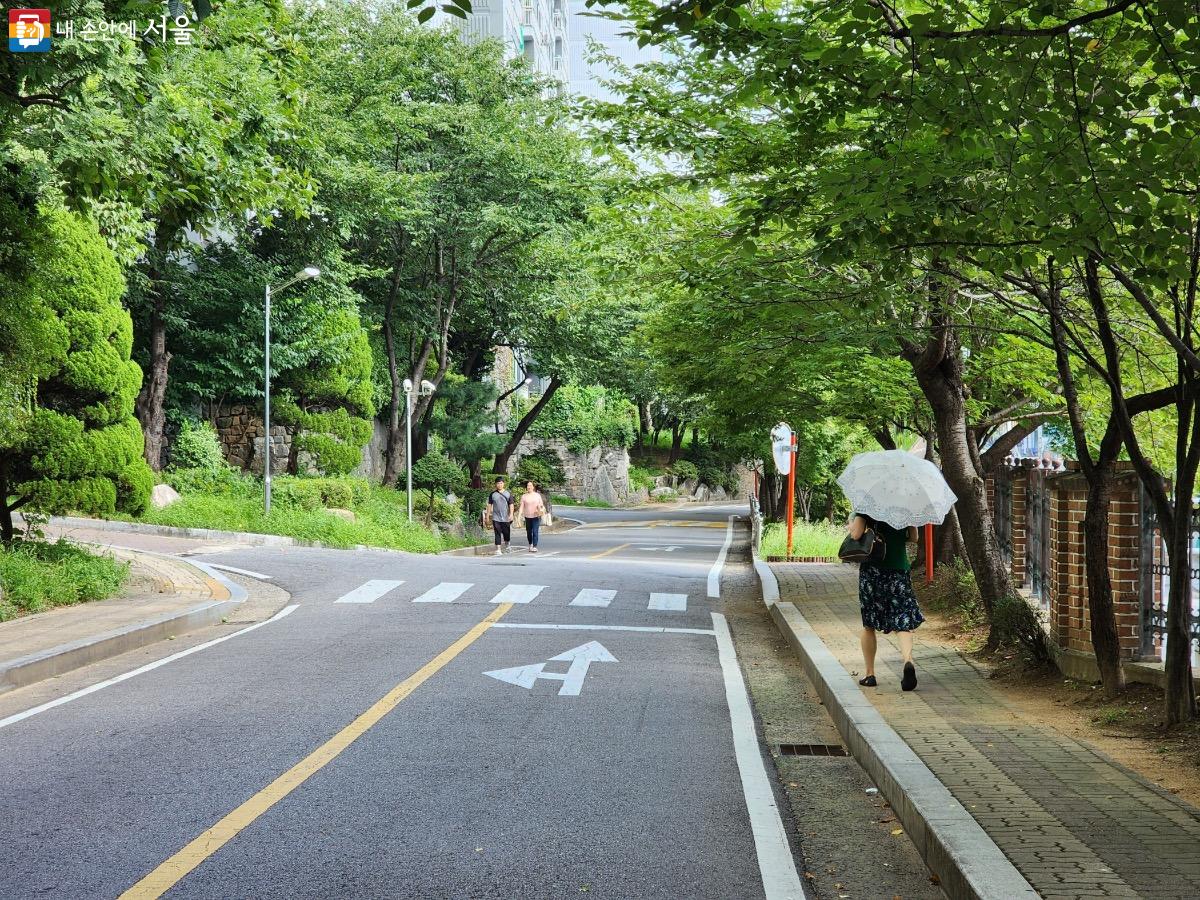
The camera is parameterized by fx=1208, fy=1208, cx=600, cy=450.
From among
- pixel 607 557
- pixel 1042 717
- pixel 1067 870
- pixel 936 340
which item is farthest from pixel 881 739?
pixel 607 557

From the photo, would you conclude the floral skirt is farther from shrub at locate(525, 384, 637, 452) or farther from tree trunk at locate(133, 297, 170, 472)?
shrub at locate(525, 384, 637, 452)

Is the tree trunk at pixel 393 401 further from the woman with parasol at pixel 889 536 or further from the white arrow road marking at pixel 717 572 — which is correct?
the woman with parasol at pixel 889 536

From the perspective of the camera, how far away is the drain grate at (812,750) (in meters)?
7.71

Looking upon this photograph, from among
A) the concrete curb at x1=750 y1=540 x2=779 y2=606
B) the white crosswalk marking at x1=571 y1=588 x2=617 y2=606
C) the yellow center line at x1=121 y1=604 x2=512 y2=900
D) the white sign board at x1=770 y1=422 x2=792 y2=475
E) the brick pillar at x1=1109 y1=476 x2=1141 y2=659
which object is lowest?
the concrete curb at x1=750 y1=540 x2=779 y2=606

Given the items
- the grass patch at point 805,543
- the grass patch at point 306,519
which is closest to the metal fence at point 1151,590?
the grass patch at point 805,543

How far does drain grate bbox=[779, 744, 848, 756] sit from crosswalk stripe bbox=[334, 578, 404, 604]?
29.4ft

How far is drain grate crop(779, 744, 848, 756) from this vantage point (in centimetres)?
771

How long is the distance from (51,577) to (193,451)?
18.9 meters

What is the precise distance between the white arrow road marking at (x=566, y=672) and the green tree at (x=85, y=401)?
12.8 meters

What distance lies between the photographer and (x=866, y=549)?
9297 mm

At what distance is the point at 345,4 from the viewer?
1425 inches

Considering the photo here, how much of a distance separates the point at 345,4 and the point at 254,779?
33.9 m

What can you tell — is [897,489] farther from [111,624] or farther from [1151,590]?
[111,624]

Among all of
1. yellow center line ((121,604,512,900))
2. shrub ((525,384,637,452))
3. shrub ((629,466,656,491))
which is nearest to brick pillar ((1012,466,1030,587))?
yellow center line ((121,604,512,900))
